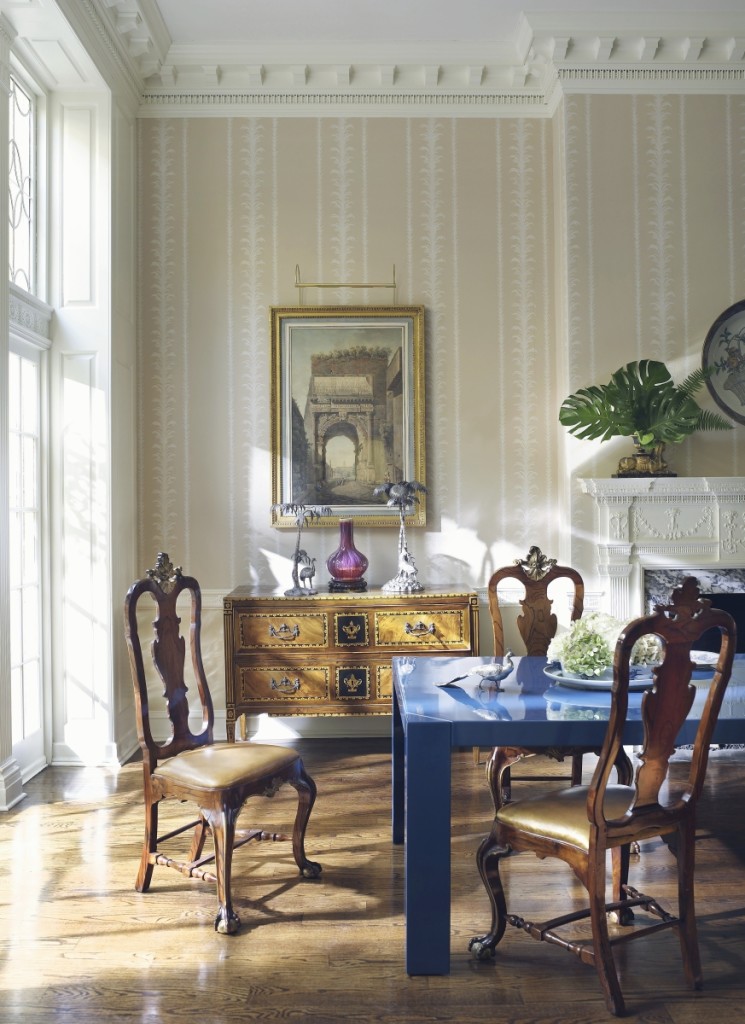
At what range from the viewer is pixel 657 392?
483cm

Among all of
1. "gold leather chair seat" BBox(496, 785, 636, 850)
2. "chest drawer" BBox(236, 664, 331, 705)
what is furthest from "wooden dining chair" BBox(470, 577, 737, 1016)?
"chest drawer" BBox(236, 664, 331, 705)

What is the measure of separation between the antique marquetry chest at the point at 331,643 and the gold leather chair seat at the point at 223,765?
1.41m

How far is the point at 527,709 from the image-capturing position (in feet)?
8.78

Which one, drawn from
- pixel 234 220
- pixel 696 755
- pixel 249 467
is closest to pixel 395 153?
pixel 234 220

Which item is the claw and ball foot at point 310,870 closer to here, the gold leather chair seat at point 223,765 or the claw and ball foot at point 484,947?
the gold leather chair seat at point 223,765

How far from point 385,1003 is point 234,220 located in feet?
14.5

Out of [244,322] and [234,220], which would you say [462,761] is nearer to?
[244,322]

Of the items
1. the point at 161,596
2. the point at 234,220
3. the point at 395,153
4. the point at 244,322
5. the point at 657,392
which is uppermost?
the point at 395,153

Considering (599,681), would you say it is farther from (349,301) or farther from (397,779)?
(349,301)

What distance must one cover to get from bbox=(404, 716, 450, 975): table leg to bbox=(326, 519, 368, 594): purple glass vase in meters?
2.37

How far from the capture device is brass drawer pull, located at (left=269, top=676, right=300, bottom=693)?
4.70 metres

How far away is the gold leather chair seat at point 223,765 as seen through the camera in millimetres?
2904

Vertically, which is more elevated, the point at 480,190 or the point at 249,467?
the point at 480,190

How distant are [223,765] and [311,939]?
65cm
